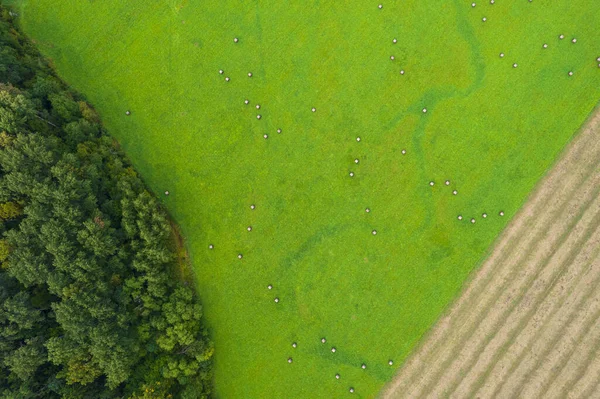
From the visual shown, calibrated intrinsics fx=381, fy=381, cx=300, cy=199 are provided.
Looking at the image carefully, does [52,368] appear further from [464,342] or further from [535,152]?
[535,152]

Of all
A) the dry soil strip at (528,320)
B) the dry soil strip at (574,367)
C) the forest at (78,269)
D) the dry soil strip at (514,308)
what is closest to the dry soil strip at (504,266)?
the dry soil strip at (514,308)

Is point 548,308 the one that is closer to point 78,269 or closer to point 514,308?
point 514,308

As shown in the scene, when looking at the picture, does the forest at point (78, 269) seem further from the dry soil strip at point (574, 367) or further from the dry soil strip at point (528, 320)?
the dry soil strip at point (574, 367)

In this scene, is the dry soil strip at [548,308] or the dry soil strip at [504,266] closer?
the dry soil strip at [548,308]

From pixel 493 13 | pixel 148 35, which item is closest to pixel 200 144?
pixel 148 35

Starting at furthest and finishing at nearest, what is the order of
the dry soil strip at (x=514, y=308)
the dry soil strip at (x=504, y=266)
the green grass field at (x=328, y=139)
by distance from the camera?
the green grass field at (x=328, y=139), the dry soil strip at (x=504, y=266), the dry soil strip at (x=514, y=308)

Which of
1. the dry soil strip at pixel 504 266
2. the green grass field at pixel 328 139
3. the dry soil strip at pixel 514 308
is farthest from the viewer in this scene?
the green grass field at pixel 328 139
